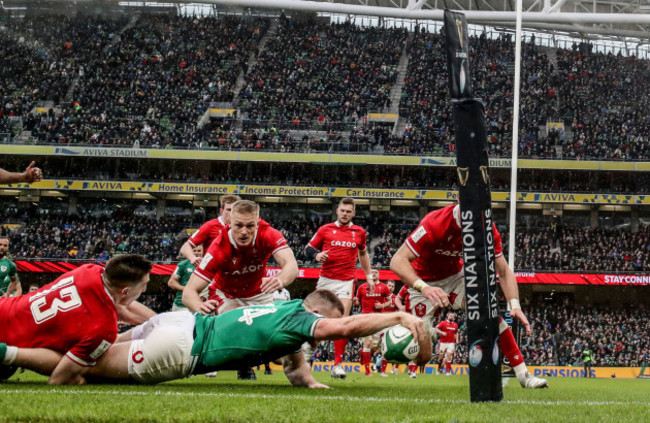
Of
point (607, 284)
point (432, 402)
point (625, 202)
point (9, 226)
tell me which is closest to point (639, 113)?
point (625, 202)

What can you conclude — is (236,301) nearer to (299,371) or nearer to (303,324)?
(299,371)

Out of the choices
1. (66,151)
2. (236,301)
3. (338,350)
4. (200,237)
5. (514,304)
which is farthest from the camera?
(66,151)

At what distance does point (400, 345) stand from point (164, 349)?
2214mm

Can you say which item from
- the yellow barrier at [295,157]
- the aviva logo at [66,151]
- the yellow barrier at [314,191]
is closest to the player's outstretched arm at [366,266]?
the yellow barrier at [295,157]

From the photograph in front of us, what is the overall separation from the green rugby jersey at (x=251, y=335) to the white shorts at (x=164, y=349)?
92 millimetres

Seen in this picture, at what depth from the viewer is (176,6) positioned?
59125 millimetres

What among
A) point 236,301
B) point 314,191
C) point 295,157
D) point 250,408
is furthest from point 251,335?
point 314,191

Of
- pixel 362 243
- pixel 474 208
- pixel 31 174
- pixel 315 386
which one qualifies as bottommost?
pixel 315 386

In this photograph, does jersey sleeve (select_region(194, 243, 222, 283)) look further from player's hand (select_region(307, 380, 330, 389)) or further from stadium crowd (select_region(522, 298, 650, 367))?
stadium crowd (select_region(522, 298, 650, 367))

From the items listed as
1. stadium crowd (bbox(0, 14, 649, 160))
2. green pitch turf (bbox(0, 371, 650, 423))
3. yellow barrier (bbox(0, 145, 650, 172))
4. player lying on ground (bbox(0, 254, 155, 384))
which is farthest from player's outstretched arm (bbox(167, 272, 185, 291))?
stadium crowd (bbox(0, 14, 649, 160))

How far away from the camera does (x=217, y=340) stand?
668 cm

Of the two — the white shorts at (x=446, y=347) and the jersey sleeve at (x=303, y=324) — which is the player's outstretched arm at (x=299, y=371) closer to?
the jersey sleeve at (x=303, y=324)

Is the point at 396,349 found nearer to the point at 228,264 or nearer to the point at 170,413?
the point at 170,413

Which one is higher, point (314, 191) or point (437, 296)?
point (314, 191)
